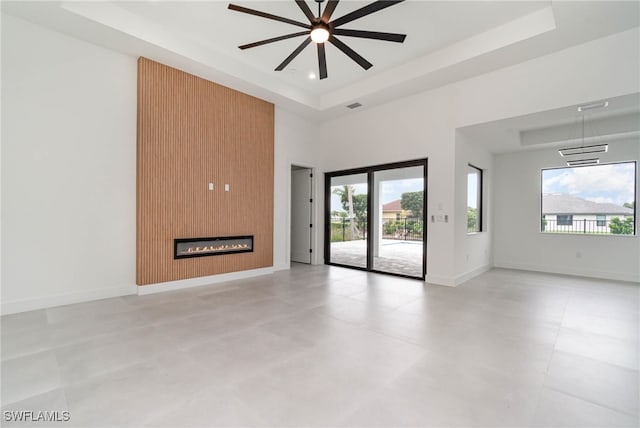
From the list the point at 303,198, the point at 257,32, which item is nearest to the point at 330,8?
the point at 257,32

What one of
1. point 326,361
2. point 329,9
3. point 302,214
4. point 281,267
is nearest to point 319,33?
point 329,9

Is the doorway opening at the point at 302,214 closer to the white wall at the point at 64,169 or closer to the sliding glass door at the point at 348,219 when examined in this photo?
the sliding glass door at the point at 348,219

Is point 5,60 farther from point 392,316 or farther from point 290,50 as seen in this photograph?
point 392,316

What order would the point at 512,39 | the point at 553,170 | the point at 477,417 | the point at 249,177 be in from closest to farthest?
the point at 477,417 < the point at 512,39 < the point at 249,177 < the point at 553,170

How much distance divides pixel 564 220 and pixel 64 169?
378 inches

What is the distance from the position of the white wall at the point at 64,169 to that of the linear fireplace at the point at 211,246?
0.70 meters

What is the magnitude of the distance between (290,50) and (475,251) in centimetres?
554

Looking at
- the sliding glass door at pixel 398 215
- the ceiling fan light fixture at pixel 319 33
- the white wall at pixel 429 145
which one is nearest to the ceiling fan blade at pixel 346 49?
the ceiling fan light fixture at pixel 319 33

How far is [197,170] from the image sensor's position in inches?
203

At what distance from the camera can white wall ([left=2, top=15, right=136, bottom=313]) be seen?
3.62 metres

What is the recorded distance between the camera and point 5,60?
358 cm

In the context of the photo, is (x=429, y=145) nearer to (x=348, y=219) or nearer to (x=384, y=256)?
(x=348, y=219)

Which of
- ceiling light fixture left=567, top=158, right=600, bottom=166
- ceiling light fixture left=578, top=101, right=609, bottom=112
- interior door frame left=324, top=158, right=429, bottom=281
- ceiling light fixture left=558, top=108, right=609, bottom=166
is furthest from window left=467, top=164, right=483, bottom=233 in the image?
ceiling light fixture left=578, top=101, right=609, bottom=112

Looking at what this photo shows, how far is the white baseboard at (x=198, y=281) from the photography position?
4586mm
